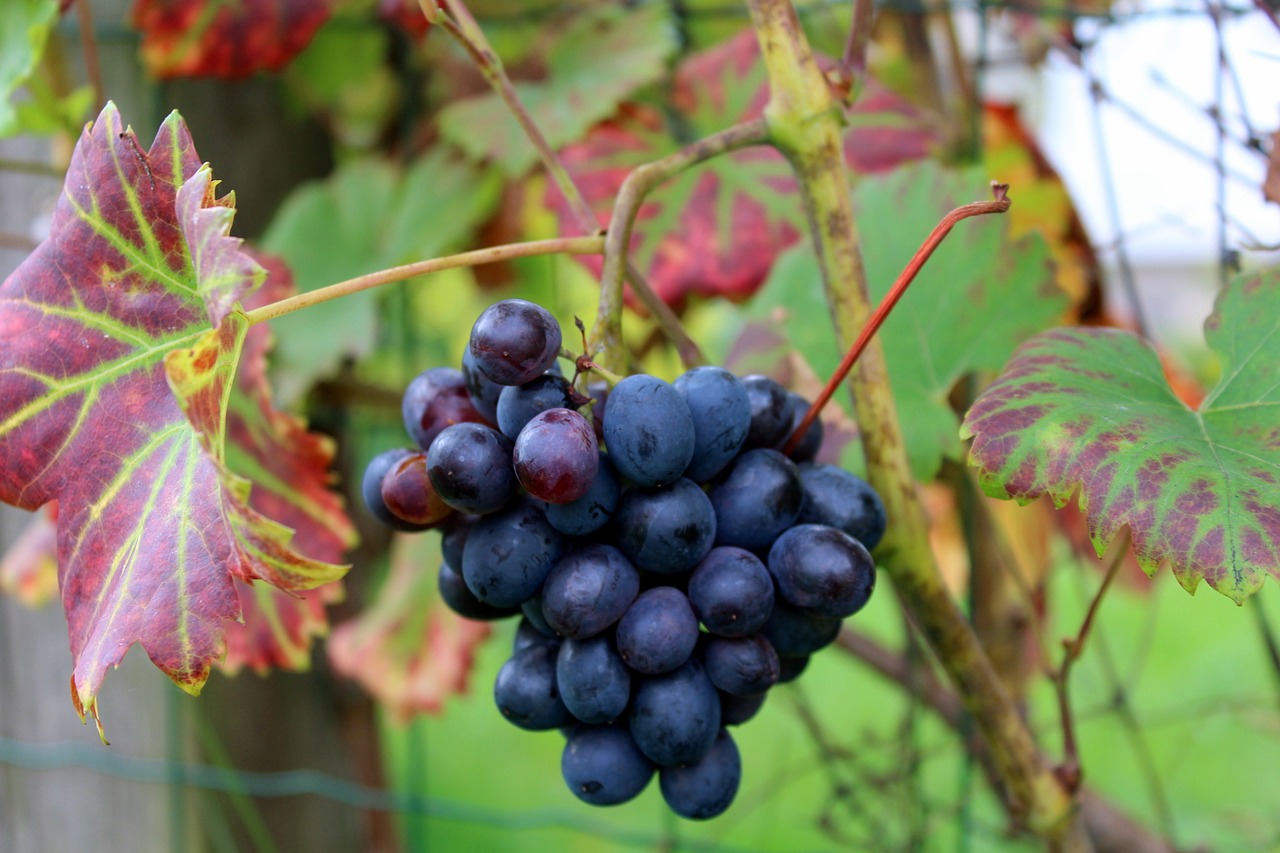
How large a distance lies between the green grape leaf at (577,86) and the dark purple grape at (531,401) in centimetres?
59

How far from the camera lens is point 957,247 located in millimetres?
748

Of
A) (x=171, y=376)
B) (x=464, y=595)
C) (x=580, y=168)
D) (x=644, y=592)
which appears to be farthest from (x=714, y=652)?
(x=580, y=168)

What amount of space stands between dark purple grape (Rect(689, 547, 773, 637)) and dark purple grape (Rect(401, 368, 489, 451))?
5.6 inches

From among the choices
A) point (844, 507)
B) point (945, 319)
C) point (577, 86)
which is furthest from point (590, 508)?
point (577, 86)

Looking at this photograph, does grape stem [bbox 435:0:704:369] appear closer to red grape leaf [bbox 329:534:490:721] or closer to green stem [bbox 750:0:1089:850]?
green stem [bbox 750:0:1089:850]

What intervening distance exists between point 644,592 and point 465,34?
0.33 metres

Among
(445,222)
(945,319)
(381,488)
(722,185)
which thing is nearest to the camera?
(381,488)

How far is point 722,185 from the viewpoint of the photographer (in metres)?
1.02

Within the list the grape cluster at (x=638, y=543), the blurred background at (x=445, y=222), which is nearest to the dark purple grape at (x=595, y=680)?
Answer: the grape cluster at (x=638, y=543)

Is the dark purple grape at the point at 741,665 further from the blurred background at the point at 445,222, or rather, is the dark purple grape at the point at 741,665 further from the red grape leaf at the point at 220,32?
the red grape leaf at the point at 220,32

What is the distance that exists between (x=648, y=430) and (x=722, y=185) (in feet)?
2.03

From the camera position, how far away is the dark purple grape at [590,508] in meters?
0.48

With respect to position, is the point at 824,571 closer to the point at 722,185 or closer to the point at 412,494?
the point at 412,494

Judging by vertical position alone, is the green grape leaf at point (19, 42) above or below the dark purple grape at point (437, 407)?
above
